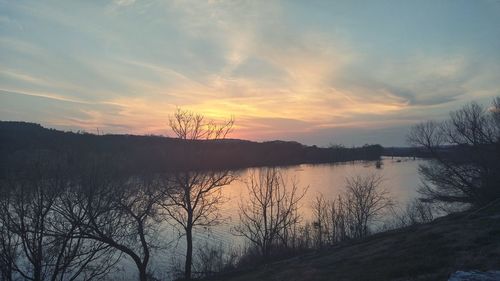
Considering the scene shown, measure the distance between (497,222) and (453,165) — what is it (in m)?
27.1

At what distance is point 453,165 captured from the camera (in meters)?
35.8

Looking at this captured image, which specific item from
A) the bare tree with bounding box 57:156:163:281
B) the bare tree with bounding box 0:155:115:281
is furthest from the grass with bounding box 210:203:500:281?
the bare tree with bounding box 0:155:115:281

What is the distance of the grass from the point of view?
7.86m

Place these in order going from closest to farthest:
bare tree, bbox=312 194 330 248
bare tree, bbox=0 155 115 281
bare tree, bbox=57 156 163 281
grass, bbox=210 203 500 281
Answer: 1. grass, bbox=210 203 500 281
2. bare tree, bbox=0 155 115 281
3. bare tree, bbox=57 156 163 281
4. bare tree, bbox=312 194 330 248

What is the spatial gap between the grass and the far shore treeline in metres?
9.16

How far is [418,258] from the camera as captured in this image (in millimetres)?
9328

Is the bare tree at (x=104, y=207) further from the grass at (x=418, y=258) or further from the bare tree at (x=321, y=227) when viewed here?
the bare tree at (x=321, y=227)

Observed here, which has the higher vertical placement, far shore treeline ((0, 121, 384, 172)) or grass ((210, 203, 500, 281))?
far shore treeline ((0, 121, 384, 172))

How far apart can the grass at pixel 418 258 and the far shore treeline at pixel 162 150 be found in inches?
360

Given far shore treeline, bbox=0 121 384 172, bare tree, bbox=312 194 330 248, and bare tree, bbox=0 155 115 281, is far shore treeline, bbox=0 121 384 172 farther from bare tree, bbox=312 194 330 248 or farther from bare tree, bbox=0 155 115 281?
bare tree, bbox=312 194 330 248

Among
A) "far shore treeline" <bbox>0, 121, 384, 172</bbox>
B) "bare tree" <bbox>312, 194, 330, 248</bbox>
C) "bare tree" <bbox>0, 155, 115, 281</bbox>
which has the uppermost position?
"far shore treeline" <bbox>0, 121, 384, 172</bbox>

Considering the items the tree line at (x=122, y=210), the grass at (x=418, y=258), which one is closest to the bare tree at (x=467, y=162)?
the tree line at (x=122, y=210)

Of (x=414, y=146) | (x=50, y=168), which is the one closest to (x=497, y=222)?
(x=50, y=168)

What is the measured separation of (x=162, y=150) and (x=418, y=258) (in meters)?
35.7
